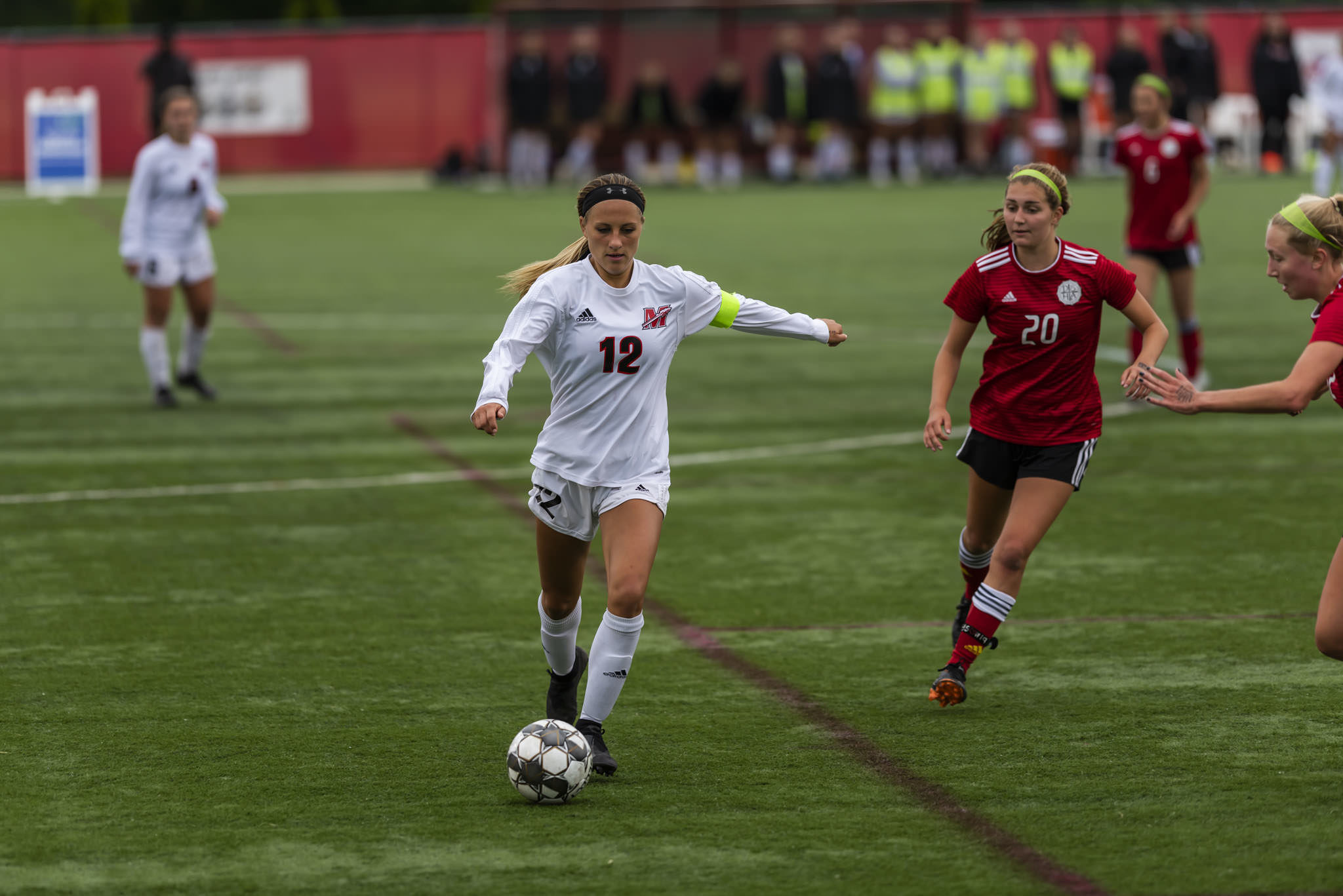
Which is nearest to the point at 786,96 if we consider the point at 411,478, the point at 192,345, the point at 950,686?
the point at 192,345

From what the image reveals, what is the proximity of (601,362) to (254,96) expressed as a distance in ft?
129

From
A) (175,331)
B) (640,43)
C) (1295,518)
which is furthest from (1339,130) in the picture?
(1295,518)

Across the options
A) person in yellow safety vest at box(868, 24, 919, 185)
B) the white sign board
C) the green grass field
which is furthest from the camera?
the white sign board

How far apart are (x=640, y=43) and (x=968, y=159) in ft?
24.8

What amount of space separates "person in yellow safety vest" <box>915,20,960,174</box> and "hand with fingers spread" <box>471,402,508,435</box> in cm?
3380

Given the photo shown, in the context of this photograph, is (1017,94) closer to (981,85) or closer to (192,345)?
(981,85)

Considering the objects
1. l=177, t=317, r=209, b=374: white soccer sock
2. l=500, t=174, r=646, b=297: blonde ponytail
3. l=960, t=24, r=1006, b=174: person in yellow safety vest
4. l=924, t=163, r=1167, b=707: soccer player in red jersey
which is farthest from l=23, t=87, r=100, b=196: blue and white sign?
l=924, t=163, r=1167, b=707: soccer player in red jersey

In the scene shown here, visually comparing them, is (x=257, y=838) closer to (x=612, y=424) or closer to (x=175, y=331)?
(x=612, y=424)

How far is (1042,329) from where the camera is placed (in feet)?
24.6

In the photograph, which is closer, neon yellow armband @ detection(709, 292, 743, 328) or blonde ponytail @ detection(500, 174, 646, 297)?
blonde ponytail @ detection(500, 174, 646, 297)

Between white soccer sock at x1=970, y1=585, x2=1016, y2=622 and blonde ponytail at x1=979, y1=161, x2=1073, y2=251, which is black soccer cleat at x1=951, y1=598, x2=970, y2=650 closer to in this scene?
white soccer sock at x1=970, y1=585, x2=1016, y2=622

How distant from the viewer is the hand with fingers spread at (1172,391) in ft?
19.9

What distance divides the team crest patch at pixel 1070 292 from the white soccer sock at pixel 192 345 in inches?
381

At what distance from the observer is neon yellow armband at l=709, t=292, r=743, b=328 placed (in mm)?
7004
